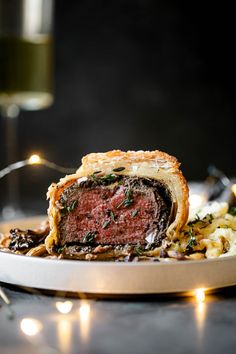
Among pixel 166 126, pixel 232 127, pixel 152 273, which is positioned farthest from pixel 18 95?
pixel 152 273

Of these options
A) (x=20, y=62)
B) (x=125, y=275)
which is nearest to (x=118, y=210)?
(x=125, y=275)

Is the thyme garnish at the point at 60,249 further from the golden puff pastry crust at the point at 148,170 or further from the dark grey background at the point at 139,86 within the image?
the dark grey background at the point at 139,86

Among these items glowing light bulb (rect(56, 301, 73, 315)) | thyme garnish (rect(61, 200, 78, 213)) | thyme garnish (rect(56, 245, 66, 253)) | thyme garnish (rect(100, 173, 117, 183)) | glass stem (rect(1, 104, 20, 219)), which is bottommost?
glowing light bulb (rect(56, 301, 73, 315))

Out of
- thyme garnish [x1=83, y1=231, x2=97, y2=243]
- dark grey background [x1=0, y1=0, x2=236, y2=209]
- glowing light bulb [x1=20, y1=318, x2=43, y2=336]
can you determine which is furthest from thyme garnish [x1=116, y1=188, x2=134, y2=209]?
dark grey background [x1=0, y1=0, x2=236, y2=209]

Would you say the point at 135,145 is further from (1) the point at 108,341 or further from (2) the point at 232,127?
(1) the point at 108,341

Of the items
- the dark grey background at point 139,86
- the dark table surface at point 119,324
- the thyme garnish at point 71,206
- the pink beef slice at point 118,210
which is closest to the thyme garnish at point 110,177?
the pink beef slice at point 118,210

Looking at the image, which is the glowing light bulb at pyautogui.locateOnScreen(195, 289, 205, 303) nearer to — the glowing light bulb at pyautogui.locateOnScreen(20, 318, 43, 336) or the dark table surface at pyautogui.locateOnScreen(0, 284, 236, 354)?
the dark table surface at pyautogui.locateOnScreen(0, 284, 236, 354)
